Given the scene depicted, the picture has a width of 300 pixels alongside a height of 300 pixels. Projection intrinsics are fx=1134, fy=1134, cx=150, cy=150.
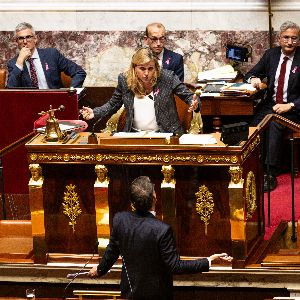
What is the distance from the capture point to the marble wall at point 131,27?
10742 millimetres

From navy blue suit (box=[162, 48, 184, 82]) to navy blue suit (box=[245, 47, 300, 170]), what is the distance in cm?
60

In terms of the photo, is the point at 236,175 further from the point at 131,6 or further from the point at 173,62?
the point at 131,6

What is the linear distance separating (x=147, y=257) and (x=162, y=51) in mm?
3882

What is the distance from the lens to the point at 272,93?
32.5 feet

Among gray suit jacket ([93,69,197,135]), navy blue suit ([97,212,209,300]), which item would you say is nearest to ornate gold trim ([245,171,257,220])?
gray suit jacket ([93,69,197,135])

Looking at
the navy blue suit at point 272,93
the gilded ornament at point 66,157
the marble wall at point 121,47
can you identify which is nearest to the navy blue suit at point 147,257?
the gilded ornament at point 66,157

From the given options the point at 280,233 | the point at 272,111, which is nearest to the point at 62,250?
the point at 280,233

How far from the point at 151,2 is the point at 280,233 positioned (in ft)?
11.6

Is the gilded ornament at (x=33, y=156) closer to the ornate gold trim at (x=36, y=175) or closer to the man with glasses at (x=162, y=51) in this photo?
the ornate gold trim at (x=36, y=175)

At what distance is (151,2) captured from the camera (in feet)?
35.9

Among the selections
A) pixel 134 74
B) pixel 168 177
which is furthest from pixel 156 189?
pixel 134 74

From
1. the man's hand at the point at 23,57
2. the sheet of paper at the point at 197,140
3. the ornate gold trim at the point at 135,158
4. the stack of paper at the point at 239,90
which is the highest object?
the man's hand at the point at 23,57

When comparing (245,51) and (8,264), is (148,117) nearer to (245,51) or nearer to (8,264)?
(8,264)

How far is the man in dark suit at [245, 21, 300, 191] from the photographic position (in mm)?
9695
